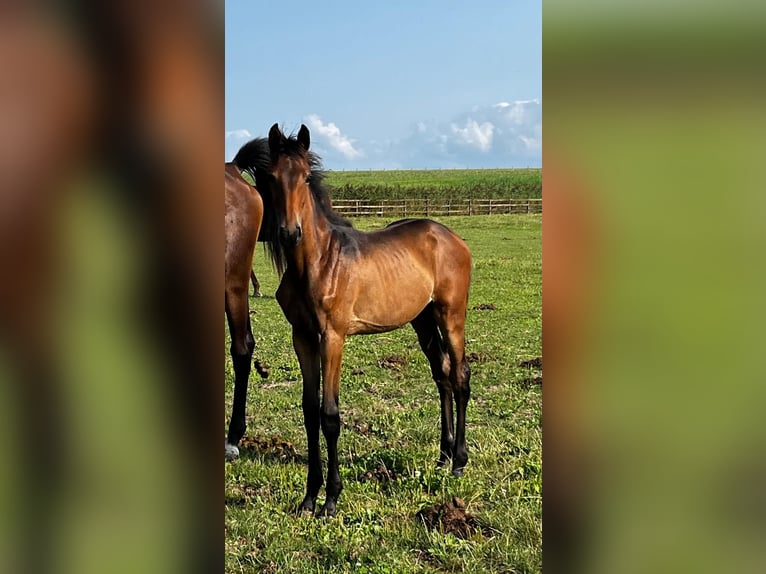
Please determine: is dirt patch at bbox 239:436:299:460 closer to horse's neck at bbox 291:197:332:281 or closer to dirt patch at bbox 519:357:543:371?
Result: horse's neck at bbox 291:197:332:281

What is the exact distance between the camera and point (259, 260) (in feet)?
60.7

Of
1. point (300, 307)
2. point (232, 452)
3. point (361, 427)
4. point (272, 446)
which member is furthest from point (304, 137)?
point (361, 427)

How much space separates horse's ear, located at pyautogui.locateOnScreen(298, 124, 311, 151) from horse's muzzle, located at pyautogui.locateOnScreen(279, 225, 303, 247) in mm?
428

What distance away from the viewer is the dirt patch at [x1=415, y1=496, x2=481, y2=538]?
3.64m

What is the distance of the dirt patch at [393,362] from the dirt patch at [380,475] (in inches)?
118

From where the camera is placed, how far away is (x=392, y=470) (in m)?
4.70

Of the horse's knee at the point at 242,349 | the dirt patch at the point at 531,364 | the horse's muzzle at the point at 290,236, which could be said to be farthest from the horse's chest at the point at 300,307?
the dirt patch at the point at 531,364

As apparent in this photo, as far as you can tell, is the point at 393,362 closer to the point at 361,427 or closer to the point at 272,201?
the point at 361,427

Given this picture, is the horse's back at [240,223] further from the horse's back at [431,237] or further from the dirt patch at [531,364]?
the dirt patch at [531,364]

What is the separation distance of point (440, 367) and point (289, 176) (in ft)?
6.84

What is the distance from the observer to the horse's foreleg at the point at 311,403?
13.6 feet
